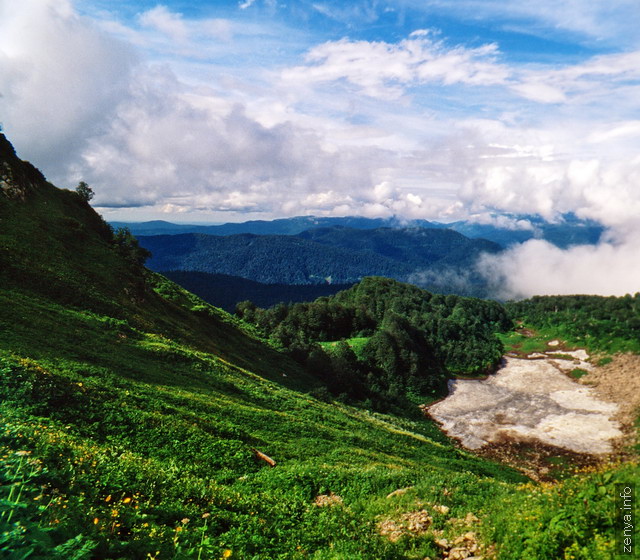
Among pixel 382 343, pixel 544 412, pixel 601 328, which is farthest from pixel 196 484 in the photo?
pixel 601 328

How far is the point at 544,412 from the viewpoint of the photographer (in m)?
86.6

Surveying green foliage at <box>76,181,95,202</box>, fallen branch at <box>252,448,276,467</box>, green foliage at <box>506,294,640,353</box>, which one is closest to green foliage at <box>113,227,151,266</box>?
green foliage at <box>76,181,95,202</box>

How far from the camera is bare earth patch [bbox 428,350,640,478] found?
220 ft

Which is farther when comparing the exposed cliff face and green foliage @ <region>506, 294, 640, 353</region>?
green foliage @ <region>506, 294, 640, 353</region>

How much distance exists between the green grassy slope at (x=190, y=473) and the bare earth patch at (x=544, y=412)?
46.1 meters

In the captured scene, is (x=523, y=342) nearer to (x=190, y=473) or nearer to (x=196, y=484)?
(x=190, y=473)

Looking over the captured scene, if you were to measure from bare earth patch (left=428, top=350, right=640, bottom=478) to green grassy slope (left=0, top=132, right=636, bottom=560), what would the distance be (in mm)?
46128

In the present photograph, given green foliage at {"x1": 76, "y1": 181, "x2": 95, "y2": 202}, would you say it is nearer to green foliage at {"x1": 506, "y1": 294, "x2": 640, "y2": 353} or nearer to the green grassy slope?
the green grassy slope

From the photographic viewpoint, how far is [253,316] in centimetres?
11550

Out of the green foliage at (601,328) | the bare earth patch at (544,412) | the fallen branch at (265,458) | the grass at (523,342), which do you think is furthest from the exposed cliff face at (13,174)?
the green foliage at (601,328)

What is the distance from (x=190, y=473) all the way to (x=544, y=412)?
323 ft

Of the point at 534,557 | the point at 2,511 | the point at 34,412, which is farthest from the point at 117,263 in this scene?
the point at 534,557

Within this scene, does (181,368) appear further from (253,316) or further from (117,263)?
(253,316)

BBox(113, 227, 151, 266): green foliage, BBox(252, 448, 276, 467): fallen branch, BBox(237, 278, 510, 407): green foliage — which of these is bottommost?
BBox(237, 278, 510, 407): green foliage
